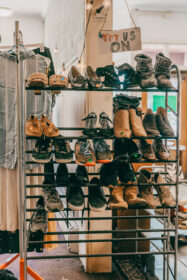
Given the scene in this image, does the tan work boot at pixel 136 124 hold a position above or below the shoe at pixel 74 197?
above

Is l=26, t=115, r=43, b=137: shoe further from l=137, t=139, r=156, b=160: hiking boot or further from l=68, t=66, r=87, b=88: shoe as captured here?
l=137, t=139, r=156, b=160: hiking boot

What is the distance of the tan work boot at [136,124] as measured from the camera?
2.08 meters

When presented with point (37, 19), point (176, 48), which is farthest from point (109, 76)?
point (37, 19)

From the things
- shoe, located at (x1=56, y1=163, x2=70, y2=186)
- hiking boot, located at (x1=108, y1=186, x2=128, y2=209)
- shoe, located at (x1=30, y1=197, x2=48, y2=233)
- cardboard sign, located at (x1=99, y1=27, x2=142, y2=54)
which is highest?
cardboard sign, located at (x1=99, y1=27, x2=142, y2=54)

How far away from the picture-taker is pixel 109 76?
2.05m

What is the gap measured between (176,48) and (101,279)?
519 cm

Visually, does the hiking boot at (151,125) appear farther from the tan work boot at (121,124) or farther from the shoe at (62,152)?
the shoe at (62,152)

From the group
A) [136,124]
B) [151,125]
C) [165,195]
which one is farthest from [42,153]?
[165,195]

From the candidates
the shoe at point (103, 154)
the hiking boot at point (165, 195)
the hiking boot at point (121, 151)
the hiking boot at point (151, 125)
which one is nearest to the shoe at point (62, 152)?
the shoe at point (103, 154)

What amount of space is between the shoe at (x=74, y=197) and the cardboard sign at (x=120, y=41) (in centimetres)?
94

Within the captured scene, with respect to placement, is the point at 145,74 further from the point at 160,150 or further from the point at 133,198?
the point at 133,198

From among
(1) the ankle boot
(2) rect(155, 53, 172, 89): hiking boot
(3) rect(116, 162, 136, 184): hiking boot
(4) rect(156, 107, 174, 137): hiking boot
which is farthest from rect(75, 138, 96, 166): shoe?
(2) rect(155, 53, 172, 89): hiking boot

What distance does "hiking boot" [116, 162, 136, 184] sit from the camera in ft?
7.04

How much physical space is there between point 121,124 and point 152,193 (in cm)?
56
